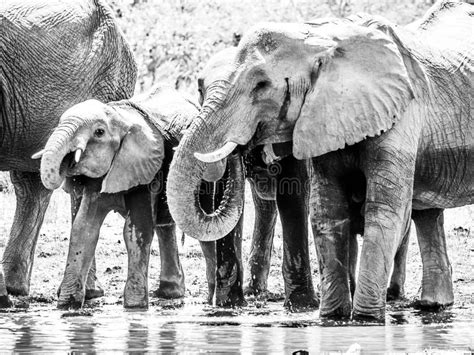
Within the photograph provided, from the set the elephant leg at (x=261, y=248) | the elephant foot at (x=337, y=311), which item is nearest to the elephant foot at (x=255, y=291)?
the elephant leg at (x=261, y=248)

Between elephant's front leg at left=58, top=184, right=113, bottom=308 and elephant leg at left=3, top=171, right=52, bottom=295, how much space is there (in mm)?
1183

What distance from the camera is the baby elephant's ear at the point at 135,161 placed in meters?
10.3

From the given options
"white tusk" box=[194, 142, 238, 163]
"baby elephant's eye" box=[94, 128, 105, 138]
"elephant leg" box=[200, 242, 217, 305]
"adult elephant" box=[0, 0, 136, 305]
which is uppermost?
"adult elephant" box=[0, 0, 136, 305]

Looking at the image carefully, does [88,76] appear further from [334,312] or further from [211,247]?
[334,312]

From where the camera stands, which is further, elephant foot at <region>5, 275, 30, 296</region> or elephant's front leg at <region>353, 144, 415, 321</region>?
elephant foot at <region>5, 275, 30, 296</region>

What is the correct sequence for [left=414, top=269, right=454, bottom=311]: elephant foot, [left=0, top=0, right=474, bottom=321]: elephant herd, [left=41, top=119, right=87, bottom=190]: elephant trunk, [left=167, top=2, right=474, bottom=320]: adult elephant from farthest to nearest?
[left=414, top=269, right=454, bottom=311]: elephant foot
[left=41, top=119, right=87, bottom=190]: elephant trunk
[left=0, top=0, right=474, bottom=321]: elephant herd
[left=167, top=2, right=474, bottom=320]: adult elephant

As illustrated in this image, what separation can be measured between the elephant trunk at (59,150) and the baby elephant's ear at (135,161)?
0.41 m

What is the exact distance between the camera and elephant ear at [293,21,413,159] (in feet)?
28.7

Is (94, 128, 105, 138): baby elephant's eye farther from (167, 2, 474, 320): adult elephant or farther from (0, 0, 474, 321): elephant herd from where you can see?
(167, 2, 474, 320): adult elephant

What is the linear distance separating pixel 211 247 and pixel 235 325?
83.0 inches

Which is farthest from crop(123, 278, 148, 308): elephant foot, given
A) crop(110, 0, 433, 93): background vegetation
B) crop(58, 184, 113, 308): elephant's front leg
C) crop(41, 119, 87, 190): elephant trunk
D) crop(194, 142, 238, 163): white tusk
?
crop(110, 0, 433, 93): background vegetation

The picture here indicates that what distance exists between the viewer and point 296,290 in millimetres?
10406

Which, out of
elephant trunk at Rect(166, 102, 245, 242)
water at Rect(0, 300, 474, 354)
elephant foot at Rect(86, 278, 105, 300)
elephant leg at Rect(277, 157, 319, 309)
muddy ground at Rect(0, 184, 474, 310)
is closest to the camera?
water at Rect(0, 300, 474, 354)

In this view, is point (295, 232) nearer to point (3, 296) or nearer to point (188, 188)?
point (188, 188)
